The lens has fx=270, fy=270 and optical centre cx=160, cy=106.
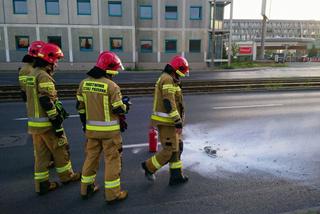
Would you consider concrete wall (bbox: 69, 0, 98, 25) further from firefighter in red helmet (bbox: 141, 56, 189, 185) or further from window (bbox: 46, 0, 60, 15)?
firefighter in red helmet (bbox: 141, 56, 189, 185)

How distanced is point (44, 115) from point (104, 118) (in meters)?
1.06

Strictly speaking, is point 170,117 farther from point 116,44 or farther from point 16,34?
point 16,34

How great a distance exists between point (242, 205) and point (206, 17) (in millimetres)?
31590

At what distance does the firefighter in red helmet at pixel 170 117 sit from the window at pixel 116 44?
1083 inches

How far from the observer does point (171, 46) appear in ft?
108

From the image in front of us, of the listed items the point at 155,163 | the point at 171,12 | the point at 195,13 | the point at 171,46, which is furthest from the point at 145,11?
the point at 155,163

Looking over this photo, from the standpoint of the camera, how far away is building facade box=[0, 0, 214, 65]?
92.8ft

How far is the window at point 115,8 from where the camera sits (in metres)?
→ 30.0

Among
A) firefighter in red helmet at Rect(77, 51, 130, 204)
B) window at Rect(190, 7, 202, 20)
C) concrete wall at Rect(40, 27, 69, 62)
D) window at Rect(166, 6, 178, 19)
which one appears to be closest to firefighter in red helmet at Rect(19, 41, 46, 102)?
firefighter in red helmet at Rect(77, 51, 130, 204)

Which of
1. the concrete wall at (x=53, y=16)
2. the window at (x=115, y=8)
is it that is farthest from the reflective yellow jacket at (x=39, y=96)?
the window at (x=115, y=8)

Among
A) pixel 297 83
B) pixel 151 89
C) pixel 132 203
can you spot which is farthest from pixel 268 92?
pixel 132 203

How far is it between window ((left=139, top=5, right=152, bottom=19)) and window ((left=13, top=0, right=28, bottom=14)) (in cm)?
1235

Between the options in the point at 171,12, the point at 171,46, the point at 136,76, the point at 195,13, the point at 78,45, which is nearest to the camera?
the point at 136,76

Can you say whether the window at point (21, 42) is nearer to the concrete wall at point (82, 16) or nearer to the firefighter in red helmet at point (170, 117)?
the concrete wall at point (82, 16)
